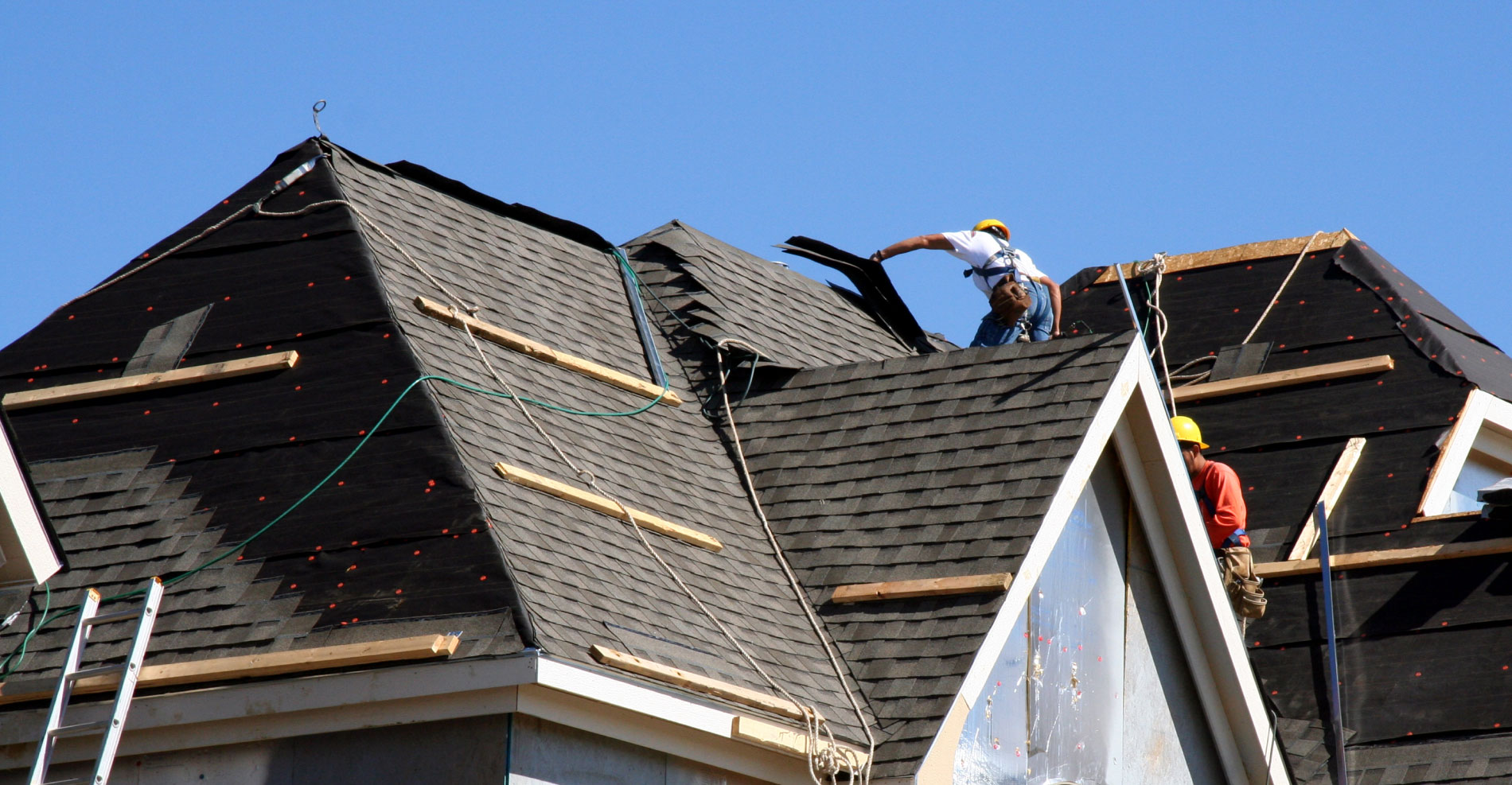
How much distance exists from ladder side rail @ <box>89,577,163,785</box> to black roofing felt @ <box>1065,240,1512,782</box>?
7.19m

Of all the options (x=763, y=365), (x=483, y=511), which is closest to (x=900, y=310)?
(x=763, y=365)

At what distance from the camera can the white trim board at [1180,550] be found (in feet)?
34.9

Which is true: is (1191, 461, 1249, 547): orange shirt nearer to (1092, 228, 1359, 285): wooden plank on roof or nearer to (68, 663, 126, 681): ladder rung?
(1092, 228, 1359, 285): wooden plank on roof

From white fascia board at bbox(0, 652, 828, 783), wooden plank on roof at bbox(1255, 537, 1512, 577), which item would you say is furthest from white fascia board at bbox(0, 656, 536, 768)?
wooden plank on roof at bbox(1255, 537, 1512, 577)

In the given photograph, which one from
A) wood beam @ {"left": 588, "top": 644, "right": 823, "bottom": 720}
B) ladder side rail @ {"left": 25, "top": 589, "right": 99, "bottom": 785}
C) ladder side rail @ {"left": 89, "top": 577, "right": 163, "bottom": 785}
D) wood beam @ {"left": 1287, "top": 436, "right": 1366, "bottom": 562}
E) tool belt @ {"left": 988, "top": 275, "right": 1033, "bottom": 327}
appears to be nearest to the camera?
ladder side rail @ {"left": 89, "top": 577, "right": 163, "bottom": 785}

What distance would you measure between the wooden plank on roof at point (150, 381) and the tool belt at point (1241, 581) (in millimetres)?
6174

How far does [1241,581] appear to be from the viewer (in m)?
12.3

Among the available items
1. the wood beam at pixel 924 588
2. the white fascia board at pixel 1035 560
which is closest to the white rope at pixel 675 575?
the wood beam at pixel 924 588

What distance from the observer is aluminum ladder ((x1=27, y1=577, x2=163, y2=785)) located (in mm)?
7637

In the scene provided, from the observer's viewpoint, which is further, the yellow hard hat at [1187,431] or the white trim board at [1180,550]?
the yellow hard hat at [1187,431]

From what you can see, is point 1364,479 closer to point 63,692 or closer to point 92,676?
point 92,676

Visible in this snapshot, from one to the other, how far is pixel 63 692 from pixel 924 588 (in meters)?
4.37

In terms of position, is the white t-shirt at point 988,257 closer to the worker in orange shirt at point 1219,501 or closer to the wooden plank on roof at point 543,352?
the worker in orange shirt at point 1219,501

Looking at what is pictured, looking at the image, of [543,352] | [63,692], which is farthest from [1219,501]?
[63,692]
